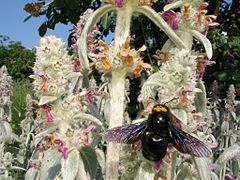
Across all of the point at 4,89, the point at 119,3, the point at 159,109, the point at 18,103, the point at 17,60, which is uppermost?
the point at 17,60

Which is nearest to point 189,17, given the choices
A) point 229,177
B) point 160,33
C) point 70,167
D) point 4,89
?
point 70,167

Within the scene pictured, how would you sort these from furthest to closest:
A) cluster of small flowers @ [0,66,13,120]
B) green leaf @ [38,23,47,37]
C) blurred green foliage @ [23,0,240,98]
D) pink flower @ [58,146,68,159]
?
1. green leaf @ [38,23,47,37]
2. blurred green foliage @ [23,0,240,98]
3. cluster of small flowers @ [0,66,13,120]
4. pink flower @ [58,146,68,159]

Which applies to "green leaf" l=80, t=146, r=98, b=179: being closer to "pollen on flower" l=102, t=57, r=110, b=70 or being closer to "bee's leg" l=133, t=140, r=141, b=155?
"bee's leg" l=133, t=140, r=141, b=155

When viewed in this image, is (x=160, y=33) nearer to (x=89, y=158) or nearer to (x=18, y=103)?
(x=89, y=158)

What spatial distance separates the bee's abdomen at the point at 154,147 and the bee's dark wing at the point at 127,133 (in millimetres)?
25

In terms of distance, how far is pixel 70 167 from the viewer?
1.28 meters

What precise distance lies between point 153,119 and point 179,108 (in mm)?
102

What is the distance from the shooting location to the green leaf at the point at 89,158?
4.53 ft

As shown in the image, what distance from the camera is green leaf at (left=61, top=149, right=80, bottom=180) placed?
1261 millimetres

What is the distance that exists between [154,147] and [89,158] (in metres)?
0.25

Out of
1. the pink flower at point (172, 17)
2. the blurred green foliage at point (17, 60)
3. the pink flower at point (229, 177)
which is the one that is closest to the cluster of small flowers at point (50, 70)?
the pink flower at point (172, 17)

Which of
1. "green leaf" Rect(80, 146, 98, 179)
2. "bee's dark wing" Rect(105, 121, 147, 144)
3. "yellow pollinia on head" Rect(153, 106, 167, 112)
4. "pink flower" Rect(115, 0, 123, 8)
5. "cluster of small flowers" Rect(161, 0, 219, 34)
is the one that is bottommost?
"green leaf" Rect(80, 146, 98, 179)

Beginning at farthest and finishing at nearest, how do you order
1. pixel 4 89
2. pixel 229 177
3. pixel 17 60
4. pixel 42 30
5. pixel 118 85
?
pixel 17 60
pixel 42 30
pixel 4 89
pixel 229 177
pixel 118 85

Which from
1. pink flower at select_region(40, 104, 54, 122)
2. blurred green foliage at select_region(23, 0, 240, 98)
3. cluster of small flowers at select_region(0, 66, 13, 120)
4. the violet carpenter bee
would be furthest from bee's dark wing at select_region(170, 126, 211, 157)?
blurred green foliage at select_region(23, 0, 240, 98)
